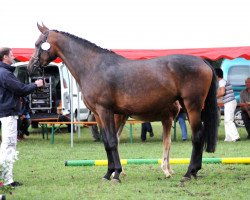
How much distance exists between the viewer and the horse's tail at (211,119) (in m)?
10.2

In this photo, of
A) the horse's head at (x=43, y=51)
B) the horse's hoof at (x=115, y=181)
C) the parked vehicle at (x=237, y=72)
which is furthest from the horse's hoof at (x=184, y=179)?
the parked vehicle at (x=237, y=72)

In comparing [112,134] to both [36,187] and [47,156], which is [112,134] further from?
[47,156]

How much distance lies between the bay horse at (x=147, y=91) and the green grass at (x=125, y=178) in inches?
19.2

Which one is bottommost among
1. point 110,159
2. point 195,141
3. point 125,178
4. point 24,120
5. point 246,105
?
point 24,120

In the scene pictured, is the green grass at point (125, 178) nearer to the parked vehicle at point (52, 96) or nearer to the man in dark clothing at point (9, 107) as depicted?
the man in dark clothing at point (9, 107)

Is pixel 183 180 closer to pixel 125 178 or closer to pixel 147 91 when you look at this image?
pixel 125 178

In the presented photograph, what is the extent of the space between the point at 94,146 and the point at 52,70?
5.36 meters

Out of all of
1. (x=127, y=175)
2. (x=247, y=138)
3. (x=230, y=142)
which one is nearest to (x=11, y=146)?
(x=127, y=175)

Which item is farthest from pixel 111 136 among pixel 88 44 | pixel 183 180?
pixel 88 44

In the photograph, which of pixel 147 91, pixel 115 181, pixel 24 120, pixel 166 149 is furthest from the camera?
pixel 24 120

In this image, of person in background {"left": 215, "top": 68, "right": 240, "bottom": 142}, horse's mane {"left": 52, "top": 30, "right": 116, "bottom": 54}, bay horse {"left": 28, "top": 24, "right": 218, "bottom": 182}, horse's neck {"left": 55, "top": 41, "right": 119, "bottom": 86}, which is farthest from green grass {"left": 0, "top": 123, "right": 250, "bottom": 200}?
horse's mane {"left": 52, "top": 30, "right": 116, "bottom": 54}

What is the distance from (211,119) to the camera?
1023 centimetres

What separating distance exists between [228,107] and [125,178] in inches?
→ 339

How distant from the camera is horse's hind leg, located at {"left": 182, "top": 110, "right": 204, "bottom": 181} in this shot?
9992 millimetres
